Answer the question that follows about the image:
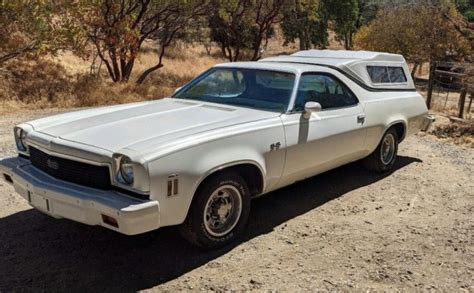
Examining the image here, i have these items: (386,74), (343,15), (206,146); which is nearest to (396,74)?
(386,74)

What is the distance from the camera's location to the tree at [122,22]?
45.4 ft

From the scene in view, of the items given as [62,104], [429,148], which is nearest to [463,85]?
[429,148]

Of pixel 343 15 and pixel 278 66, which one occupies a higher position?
pixel 343 15

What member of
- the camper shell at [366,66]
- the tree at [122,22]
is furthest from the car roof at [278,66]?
the tree at [122,22]

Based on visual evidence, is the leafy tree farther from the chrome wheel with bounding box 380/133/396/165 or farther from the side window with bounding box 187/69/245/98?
the side window with bounding box 187/69/245/98

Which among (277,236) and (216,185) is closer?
(216,185)

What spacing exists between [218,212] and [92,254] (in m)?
1.05

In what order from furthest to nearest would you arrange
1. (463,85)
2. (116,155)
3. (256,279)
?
(463,85) < (256,279) < (116,155)

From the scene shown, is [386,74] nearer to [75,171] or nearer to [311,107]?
[311,107]

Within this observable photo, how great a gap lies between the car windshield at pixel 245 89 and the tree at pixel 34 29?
7.44 m

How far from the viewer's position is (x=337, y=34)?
138 ft

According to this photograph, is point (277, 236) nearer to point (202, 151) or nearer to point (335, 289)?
point (335, 289)

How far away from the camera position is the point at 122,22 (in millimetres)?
14133

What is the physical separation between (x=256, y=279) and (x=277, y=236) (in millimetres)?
803
